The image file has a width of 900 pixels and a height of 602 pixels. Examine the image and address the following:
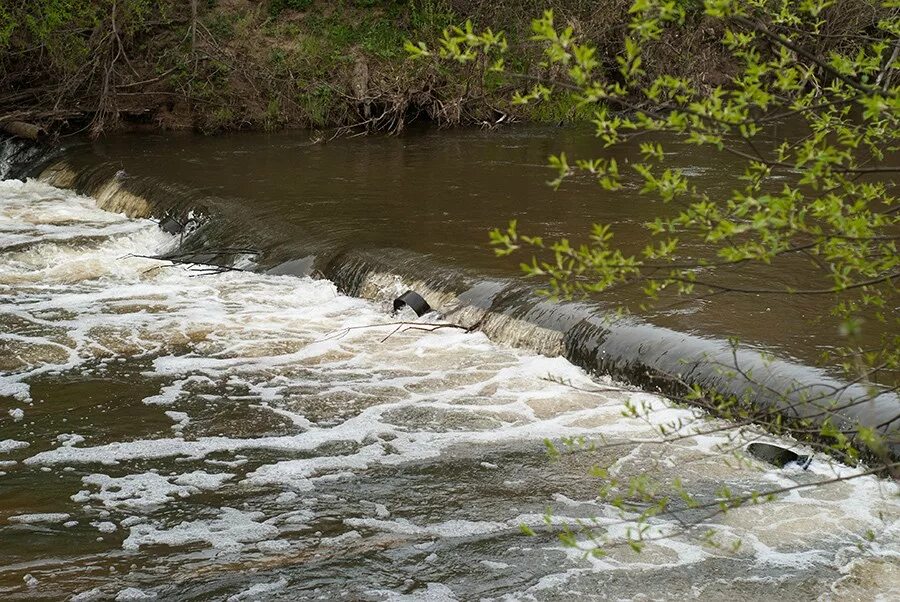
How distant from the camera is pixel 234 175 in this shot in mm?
16484

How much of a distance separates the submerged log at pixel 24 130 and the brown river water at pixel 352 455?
288 inches

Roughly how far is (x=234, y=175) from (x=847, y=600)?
13.0 m

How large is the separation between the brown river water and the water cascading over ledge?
→ 0.63 ft

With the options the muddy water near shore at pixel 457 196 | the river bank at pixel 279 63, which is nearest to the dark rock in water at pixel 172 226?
the muddy water near shore at pixel 457 196

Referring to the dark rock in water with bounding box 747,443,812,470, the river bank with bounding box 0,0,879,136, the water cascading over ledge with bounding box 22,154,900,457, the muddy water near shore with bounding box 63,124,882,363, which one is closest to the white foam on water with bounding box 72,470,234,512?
the water cascading over ledge with bounding box 22,154,900,457

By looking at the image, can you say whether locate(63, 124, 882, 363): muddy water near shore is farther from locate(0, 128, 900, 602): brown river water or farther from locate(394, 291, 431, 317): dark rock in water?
locate(394, 291, 431, 317): dark rock in water

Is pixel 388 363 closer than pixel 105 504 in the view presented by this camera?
No

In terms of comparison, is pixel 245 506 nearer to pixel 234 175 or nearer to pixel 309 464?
pixel 309 464

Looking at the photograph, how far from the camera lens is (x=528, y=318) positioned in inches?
366

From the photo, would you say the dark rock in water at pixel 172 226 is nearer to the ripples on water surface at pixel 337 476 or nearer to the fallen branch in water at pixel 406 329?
the ripples on water surface at pixel 337 476

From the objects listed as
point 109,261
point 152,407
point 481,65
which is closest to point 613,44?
point 481,65

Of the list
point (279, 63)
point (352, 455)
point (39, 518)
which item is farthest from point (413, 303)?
point (279, 63)

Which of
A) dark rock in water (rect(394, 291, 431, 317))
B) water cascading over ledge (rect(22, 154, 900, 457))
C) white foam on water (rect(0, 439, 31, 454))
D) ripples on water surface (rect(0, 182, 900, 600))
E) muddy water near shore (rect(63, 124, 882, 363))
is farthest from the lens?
dark rock in water (rect(394, 291, 431, 317))

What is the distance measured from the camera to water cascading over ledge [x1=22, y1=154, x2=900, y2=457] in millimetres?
6923
